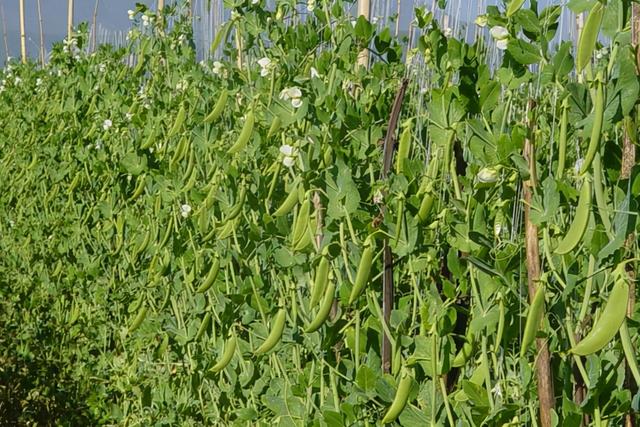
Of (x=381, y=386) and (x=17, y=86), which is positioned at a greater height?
(x=17, y=86)

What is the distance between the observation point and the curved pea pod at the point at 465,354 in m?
1.15

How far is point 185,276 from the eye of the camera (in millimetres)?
1965

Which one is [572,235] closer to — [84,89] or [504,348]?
[504,348]

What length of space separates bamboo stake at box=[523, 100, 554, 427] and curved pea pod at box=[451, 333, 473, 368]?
4.2 inches

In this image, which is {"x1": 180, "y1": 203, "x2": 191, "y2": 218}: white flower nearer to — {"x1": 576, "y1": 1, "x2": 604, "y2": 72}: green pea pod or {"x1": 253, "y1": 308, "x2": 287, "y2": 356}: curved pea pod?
{"x1": 253, "y1": 308, "x2": 287, "y2": 356}: curved pea pod

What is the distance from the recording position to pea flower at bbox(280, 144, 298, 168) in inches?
54.4

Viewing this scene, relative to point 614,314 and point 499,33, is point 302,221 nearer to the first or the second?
point 499,33

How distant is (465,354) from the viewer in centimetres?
116

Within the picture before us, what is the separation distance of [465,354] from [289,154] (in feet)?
1.37

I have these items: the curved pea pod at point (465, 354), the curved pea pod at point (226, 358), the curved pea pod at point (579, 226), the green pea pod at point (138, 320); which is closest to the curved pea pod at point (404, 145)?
the curved pea pod at point (465, 354)

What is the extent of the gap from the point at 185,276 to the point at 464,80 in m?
0.99

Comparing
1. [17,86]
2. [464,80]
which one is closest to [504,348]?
[464,80]

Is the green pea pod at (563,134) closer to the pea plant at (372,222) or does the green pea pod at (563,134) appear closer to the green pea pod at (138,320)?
the pea plant at (372,222)

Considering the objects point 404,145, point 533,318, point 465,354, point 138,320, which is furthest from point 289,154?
point 138,320
